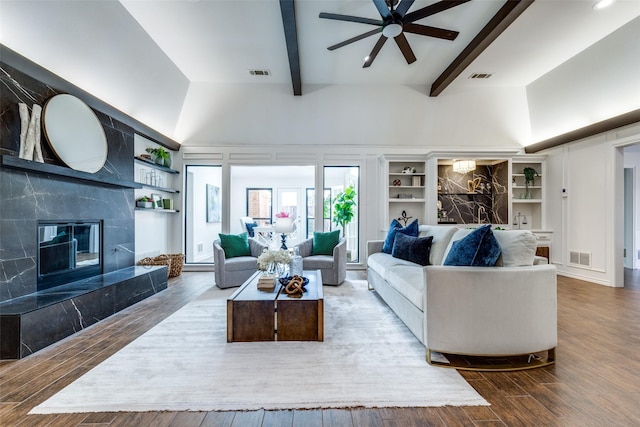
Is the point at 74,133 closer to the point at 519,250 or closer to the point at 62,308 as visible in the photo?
the point at 62,308

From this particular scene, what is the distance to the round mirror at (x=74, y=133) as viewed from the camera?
9.96 ft

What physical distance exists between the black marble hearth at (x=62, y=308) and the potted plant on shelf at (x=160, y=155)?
2242 mm

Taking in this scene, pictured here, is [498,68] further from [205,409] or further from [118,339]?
[118,339]

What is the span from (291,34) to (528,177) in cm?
534

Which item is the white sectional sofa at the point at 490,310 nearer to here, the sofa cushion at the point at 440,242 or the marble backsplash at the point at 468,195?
Answer: the sofa cushion at the point at 440,242

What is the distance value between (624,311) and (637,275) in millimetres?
3009

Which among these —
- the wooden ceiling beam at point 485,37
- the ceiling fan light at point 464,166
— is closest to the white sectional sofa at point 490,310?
the wooden ceiling beam at point 485,37

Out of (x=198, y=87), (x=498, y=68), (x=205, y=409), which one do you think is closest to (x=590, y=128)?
(x=498, y=68)

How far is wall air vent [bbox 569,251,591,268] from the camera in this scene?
489 cm

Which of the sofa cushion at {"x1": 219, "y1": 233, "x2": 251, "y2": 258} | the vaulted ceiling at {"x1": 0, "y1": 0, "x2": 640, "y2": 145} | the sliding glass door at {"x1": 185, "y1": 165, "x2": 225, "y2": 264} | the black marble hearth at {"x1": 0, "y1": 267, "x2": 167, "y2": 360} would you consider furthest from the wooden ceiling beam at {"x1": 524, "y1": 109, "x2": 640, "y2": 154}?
the black marble hearth at {"x1": 0, "y1": 267, "x2": 167, "y2": 360}

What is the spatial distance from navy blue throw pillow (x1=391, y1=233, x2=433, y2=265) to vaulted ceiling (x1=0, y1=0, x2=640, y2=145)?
115 inches

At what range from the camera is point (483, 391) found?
1796 millimetres

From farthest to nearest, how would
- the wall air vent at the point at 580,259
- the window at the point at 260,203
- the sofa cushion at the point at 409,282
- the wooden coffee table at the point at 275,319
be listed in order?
the window at the point at 260,203 < the wall air vent at the point at 580,259 < the wooden coffee table at the point at 275,319 < the sofa cushion at the point at 409,282

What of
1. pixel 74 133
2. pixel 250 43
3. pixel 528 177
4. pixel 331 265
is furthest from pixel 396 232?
pixel 74 133
